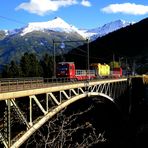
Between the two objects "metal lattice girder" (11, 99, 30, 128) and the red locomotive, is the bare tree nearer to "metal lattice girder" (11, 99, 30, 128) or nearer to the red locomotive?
"metal lattice girder" (11, 99, 30, 128)

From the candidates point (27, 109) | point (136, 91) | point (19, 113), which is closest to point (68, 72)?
point (27, 109)

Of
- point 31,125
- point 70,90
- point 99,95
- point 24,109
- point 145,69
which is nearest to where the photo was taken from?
point 31,125

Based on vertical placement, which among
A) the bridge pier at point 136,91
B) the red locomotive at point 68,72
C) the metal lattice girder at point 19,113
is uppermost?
the red locomotive at point 68,72

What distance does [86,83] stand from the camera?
4950 centimetres

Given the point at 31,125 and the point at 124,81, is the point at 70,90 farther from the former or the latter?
the point at 124,81

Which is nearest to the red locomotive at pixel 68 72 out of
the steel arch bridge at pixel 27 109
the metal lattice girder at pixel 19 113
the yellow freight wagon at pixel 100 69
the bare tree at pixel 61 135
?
the bare tree at pixel 61 135

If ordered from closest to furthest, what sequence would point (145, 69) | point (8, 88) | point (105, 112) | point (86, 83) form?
point (8, 88) → point (86, 83) → point (105, 112) → point (145, 69)

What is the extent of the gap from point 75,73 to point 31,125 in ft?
116

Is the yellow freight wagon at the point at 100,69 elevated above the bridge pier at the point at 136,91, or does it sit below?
above

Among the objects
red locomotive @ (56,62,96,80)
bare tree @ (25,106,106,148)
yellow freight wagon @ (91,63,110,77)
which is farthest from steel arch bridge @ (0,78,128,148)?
yellow freight wagon @ (91,63,110,77)

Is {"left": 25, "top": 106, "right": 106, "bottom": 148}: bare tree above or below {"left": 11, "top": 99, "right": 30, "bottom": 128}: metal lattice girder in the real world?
below

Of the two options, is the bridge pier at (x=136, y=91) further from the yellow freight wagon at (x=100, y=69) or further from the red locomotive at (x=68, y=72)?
the red locomotive at (x=68, y=72)

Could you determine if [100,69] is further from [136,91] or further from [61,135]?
[61,135]

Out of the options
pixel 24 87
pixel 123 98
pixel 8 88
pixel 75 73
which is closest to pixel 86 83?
pixel 75 73
